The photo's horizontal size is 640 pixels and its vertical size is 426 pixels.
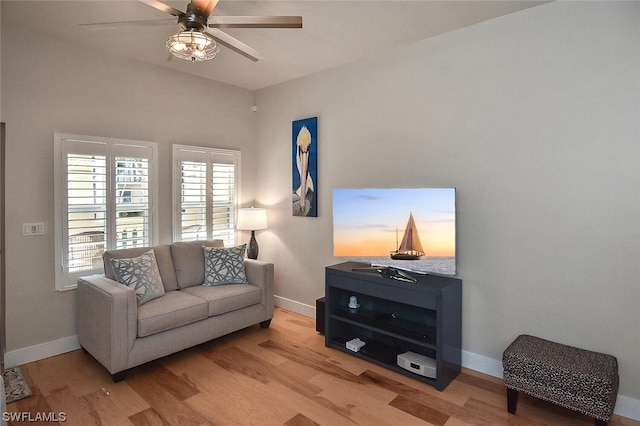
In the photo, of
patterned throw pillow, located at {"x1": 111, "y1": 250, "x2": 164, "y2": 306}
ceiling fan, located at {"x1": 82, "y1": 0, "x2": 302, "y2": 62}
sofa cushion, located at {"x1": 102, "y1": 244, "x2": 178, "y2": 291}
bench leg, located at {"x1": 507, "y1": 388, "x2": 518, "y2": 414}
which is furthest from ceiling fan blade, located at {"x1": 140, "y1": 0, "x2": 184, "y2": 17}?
bench leg, located at {"x1": 507, "y1": 388, "x2": 518, "y2": 414}

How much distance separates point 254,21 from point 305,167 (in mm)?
2127

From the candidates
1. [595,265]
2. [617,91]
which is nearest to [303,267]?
[595,265]

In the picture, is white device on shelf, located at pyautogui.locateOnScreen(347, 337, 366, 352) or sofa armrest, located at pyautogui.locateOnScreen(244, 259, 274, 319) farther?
sofa armrest, located at pyautogui.locateOnScreen(244, 259, 274, 319)

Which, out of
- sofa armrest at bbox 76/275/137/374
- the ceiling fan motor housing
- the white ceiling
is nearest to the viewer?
the ceiling fan motor housing

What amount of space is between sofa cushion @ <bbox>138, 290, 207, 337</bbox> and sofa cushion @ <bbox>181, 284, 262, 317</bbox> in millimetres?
91

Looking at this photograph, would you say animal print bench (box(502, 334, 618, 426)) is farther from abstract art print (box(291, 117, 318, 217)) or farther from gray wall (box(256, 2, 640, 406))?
abstract art print (box(291, 117, 318, 217))

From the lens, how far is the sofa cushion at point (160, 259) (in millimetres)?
3291

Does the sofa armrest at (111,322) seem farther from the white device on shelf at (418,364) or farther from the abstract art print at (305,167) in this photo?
the white device on shelf at (418,364)

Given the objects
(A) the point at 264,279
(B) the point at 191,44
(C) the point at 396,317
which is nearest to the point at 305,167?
(A) the point at 264,279

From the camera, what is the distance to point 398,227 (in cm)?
Result: 307

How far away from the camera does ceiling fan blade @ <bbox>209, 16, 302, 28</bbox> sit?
2098mm

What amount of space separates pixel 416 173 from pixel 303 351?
1.95 metres

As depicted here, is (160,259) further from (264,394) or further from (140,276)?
(264,394)

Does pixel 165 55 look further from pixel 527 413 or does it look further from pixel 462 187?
pixel 527 413
